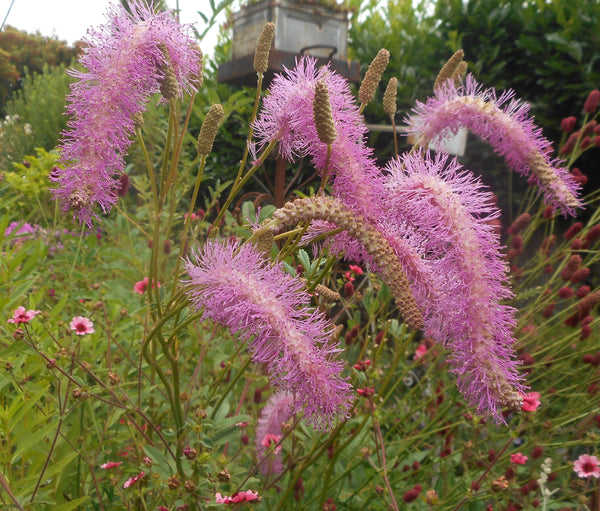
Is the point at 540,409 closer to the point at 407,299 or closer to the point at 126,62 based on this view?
the point at 407,299

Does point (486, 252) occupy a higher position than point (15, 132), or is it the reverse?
point (486, 252)

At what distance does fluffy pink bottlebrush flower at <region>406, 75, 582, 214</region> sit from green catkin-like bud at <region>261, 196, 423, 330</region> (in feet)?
1.91

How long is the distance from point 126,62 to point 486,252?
0.62 metres

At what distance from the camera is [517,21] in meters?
4.20

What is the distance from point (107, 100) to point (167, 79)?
4.5 inches

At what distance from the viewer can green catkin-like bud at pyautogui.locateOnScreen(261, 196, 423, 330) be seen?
79 cm

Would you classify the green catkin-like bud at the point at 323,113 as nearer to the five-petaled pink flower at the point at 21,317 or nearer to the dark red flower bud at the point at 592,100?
the five-petaled pink flower at the point at 21,317

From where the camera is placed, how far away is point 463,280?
33.1 inches

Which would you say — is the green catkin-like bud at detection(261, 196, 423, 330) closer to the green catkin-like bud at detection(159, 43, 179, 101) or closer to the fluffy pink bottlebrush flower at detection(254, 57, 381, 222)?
the fluffy pink bottlebrush flower at detection(254, 57, 381, 222)

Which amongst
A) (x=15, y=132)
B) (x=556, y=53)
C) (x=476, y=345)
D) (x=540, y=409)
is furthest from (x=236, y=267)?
(x=15, y=132)

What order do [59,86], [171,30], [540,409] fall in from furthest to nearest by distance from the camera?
[59,86] < [540,409] < [171,30]

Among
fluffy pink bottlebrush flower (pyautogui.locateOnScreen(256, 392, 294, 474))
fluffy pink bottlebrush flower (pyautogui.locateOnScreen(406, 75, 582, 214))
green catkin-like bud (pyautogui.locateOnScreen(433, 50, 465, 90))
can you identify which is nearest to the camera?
fluffy pink bottlebrush flower (pyautogui.locateOnScreen(406, 75, 582, 214))

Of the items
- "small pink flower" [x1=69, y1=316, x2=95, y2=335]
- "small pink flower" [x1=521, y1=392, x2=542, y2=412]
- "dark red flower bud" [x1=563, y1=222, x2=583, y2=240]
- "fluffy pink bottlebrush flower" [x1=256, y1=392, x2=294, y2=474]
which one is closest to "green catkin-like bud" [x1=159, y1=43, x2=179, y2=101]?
"small pink flower" [x1=69, y1=316, x2=95, y2=335]

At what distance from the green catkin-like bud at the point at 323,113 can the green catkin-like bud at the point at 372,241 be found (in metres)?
0.10
